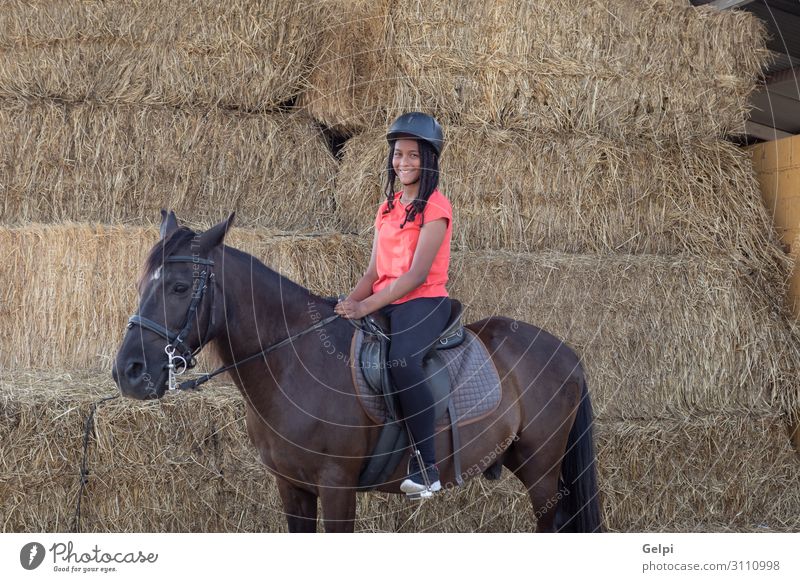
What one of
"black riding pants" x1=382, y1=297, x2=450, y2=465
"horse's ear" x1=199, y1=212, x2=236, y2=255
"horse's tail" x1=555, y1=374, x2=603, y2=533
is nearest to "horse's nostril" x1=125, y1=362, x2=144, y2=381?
"horse's ear" x1=199, y1=212, x2=236, y2=255

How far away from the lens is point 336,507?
3.77 m

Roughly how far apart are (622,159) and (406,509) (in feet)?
9.66

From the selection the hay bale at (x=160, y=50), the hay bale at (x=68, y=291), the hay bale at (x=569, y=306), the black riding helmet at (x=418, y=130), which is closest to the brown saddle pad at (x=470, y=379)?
the black riding helmet at (x=418, y=130)

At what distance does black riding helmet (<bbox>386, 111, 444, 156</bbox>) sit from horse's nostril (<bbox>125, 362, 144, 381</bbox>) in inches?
65.9

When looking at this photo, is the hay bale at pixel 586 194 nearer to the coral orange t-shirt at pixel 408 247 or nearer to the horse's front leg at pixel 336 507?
the coral orange t-shirt at pixel 408 247

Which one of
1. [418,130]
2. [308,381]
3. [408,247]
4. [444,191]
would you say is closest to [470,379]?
[408,247]

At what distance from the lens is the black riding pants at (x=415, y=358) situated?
3.83 m

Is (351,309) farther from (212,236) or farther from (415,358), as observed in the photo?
(212,236)

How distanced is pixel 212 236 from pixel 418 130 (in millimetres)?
1164

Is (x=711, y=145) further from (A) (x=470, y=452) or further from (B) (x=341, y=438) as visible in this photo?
(B) (x=341, y=438)

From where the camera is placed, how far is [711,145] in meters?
6.14

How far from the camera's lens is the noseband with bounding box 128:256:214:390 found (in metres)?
3.42

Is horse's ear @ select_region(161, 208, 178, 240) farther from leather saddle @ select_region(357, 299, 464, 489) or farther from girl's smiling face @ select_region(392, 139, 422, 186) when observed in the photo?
girl's smiling face @ select_region(392, 139, 422, 186)

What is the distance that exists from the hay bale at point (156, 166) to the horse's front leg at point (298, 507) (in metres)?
2.22
